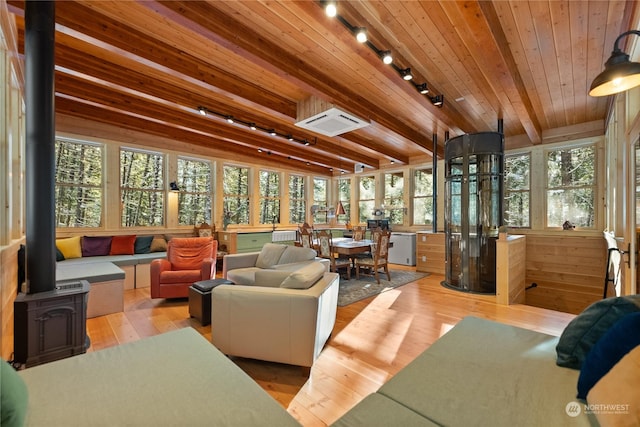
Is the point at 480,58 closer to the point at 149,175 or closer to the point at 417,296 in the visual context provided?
the point at 417,296

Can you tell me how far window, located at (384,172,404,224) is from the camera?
796 cm

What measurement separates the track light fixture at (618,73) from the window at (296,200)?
288 inches

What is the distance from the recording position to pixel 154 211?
235 inches

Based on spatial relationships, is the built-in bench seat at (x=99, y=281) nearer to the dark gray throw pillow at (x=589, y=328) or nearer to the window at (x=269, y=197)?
the window at (x=269, y=197)

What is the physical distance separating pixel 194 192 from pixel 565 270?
26.0 feet

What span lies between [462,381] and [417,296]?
3136 mm

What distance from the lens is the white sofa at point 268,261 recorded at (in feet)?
11.6

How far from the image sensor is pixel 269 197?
26.2ft

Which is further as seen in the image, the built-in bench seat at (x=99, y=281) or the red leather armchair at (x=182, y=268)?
the red leather armchair at (x=182, y=268)

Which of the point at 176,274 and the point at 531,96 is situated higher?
the point at 531,96

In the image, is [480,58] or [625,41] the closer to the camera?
[625,41]

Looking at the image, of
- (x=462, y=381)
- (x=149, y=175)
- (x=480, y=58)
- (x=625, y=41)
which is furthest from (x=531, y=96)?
(x=149, y=175)

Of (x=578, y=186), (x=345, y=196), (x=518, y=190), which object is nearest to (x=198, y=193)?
(x=345, y=196)

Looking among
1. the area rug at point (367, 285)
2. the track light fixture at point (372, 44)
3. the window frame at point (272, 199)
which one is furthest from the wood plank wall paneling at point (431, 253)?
the window frame at point (272, 199)
